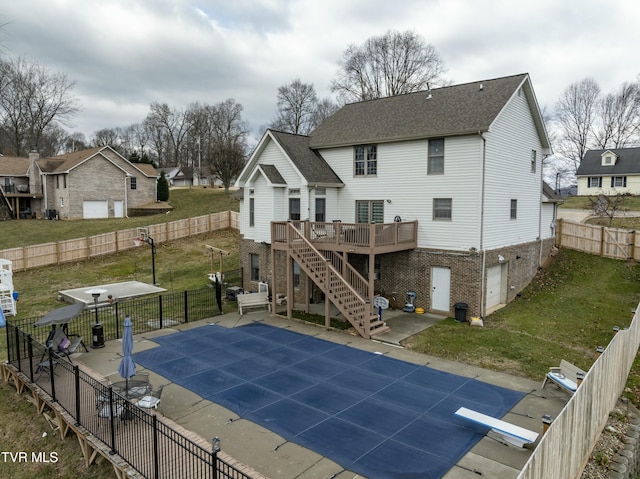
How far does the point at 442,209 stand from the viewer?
18.4 meters

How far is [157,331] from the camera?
16453 mm

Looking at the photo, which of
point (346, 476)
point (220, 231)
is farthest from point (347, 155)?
point (220, 231)

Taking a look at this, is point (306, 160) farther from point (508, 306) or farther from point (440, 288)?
point (508, 306)

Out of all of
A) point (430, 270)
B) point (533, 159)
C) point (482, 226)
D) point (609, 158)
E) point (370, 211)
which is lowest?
point (430, 270)

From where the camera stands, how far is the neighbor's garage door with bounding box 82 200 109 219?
4256 cm

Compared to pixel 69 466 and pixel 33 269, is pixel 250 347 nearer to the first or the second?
pixel 69 466

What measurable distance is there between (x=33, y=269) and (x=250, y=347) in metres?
19.6

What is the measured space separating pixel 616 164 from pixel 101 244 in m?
51.2

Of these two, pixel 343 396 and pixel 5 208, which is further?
pixel 5 208

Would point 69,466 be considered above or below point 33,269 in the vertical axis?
below

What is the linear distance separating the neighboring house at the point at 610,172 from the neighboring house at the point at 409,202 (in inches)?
1210

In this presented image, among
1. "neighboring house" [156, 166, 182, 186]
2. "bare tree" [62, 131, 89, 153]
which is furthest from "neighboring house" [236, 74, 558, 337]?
"bare tree" [62, 131, 89, 153]

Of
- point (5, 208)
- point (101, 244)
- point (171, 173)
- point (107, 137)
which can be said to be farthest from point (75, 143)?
point (101, 244)

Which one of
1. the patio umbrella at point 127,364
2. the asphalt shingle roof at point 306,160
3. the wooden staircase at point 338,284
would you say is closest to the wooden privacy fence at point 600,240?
the asphalt shingle roof at point 306,160
